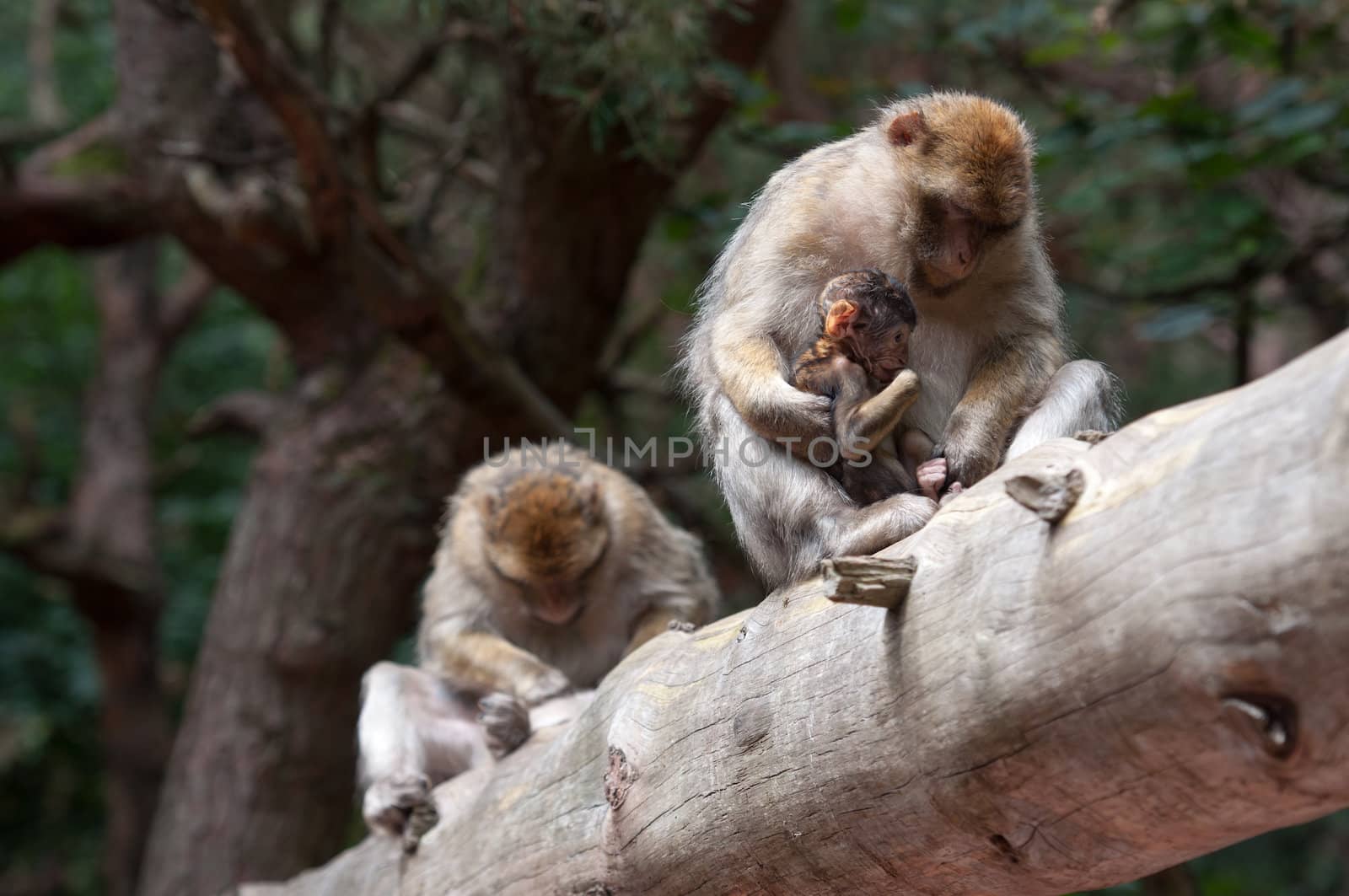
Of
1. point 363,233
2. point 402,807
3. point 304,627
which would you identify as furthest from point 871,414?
point 304,627

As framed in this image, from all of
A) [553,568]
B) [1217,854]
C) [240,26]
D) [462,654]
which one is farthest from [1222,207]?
[1217,854]

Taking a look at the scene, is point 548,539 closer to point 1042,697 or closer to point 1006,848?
point 1006,848

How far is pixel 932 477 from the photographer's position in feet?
12.0

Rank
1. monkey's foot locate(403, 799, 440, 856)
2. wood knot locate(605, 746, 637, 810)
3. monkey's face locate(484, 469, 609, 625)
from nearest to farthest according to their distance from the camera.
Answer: wood knot locate(605, 746, 637, 810) < monkey's foot locate(403, 799, 440, 856) < monkey's face locate(484, 469, 609, 625)

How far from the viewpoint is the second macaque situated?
3.60 metres

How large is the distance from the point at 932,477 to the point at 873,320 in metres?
0.48

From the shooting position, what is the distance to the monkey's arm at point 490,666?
5191mm

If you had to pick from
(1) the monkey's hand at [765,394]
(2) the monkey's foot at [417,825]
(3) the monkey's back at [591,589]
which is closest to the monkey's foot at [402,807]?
(2) the monkey's foot at [417,825]

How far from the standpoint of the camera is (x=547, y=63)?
6.00 metres

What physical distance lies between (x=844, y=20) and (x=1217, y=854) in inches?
361

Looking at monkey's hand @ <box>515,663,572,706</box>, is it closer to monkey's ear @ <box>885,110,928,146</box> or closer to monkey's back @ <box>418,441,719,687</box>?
monkey's back @ <box>418,441,719,687</box>

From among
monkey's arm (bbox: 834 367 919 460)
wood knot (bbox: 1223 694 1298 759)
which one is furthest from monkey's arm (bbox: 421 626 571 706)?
wood knot (bbox: 1223 694 1298 759)

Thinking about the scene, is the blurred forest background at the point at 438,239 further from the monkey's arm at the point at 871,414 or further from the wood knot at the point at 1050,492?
the wood knot at the point at 1050,492

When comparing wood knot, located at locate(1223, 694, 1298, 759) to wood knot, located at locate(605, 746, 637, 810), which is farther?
wood knot, located at locate(605, 746, 637, 810)
